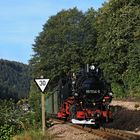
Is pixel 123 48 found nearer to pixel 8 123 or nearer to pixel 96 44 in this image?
pixel 96 44

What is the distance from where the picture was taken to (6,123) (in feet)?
65.5

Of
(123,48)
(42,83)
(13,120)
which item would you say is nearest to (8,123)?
(13,120)

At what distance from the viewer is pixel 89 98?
2411 centimetres

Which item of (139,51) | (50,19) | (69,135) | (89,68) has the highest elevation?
(50,19)

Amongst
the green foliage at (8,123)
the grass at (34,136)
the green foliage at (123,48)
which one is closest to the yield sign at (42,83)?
the grass at (34,136)

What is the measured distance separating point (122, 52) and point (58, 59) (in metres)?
16.3

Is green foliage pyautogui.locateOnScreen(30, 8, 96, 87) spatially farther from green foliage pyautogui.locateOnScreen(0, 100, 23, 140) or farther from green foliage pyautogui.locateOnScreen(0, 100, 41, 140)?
green foliage pyautogui.locateOnScreen(0, 100, 23, 140)

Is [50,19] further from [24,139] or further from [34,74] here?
[24,139]

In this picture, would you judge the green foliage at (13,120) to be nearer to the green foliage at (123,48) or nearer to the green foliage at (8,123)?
the green foliage at (8,123)

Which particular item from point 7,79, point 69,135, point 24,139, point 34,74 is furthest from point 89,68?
point 7,79

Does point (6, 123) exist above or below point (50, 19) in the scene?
below

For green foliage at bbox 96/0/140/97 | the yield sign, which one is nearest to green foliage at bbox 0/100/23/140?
the yield sign

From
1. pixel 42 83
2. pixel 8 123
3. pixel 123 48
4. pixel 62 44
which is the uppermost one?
pixel 62 44

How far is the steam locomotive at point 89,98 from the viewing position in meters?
23.4
